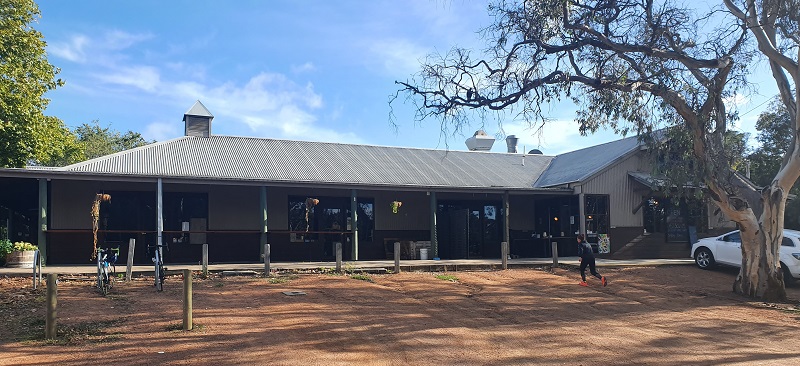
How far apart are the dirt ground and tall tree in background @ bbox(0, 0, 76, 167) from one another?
32.2 ft

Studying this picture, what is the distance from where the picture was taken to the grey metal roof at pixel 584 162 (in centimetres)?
2239

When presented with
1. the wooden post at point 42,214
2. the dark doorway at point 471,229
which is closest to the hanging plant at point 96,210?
the wooden post at point 42,214

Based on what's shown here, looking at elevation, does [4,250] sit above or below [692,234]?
above

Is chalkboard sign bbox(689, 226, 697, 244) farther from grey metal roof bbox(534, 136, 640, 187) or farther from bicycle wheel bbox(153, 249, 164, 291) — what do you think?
bicycle wheel bbox(153, 249, 164, 291)

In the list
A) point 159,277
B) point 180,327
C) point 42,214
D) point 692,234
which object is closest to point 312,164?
point 42,214

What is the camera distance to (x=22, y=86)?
69.9 ft

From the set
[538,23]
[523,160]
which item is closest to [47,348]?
[538,23]

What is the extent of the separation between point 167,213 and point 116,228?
149cm

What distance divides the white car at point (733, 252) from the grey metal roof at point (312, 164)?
19.6 feet

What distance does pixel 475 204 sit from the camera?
76.5 ft

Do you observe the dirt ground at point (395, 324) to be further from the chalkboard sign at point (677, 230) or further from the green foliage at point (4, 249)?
the chalkboard sign at point (677, 230)

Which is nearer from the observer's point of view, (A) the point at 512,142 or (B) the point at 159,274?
(B) the point at 159,274

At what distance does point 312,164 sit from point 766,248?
13428 mm

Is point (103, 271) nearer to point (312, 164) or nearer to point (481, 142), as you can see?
point (312, 164)
